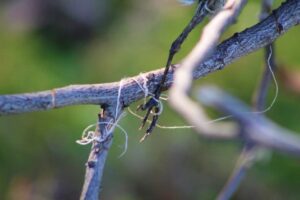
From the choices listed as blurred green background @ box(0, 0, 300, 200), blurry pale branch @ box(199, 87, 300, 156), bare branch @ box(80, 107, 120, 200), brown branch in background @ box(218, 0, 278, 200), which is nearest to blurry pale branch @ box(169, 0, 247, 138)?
blurry pale branch @ box(199, 87, 300, 156)

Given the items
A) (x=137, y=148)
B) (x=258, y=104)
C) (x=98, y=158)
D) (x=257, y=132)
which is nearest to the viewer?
(x=257, y=132)

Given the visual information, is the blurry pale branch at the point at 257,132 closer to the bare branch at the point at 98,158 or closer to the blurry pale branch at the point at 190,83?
the blurry pale branch at the point at 190,83

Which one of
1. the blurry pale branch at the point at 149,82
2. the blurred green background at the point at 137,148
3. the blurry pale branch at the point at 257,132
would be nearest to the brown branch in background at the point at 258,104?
the blurry pale branch at the point at 149,82

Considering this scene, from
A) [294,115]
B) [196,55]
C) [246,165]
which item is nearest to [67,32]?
[294,115]

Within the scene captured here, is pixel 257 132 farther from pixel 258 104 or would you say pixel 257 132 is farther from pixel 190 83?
pixel 258 104

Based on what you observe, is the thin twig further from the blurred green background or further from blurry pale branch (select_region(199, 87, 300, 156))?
the blurred green background

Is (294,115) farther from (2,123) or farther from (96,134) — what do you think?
(96,134)

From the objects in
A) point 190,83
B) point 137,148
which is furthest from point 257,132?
point 137,148

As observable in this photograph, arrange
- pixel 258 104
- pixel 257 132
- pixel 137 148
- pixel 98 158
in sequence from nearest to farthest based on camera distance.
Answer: pixel 257 132, pixel 98 158, pixel 258 104, pixel 137 148
